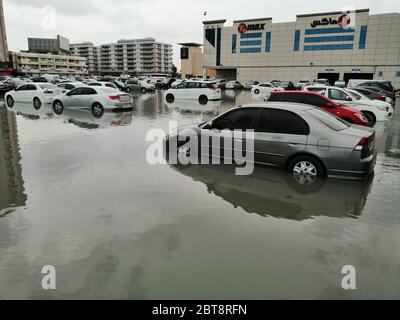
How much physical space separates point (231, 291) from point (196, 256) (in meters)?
0.74

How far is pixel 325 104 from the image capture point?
11.8m

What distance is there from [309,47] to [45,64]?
10137 centimetres

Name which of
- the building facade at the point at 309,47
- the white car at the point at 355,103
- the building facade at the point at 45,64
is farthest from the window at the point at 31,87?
the building facade at the point at 45,64

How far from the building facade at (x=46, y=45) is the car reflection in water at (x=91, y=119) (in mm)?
142312

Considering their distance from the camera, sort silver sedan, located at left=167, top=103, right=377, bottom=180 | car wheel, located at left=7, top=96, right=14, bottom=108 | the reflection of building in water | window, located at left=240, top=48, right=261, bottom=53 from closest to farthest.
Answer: the reflection of building in water < silver sedan, located at left=167, top=103, right=377, bottom=180 < car wheel, located at left=7, top=96, right=14, bottom=108 < window, located at left=240, top=48, right=261, bottom=53

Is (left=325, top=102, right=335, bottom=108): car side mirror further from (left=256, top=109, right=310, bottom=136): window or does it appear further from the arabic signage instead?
the arabic signage

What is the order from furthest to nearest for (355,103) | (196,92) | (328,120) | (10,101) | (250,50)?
(250,50), (196,92), (10,101), (355,103), (328,120)

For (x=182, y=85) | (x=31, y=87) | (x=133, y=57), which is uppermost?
(x=133, y=57)

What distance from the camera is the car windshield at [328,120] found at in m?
6.44

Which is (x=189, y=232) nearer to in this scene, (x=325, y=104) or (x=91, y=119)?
(x=325, y=104)

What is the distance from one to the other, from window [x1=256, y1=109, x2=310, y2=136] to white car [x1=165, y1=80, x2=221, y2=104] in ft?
62.8

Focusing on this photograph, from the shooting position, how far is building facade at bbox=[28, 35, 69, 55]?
138 metres

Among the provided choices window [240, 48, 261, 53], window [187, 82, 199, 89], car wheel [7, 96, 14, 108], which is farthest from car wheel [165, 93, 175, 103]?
window [240, 48, 261, 53]

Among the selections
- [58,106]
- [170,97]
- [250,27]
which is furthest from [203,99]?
[250,27]
